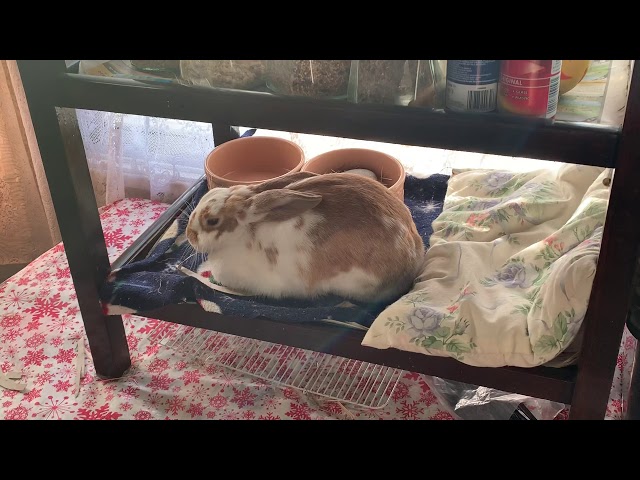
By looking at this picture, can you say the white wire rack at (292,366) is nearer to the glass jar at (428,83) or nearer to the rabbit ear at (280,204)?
the rabbit ear at (280,204)

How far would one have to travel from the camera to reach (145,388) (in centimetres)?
120

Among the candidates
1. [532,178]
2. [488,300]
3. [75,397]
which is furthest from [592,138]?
[75,397]

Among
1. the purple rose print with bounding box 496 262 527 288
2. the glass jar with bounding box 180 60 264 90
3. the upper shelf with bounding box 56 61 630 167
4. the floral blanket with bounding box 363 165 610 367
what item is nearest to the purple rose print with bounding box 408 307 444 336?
the floral blanket with bounding box 363 165 610 367

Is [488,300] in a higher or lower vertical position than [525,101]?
lower

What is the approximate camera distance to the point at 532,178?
1259 millimetres

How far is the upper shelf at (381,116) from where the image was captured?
0.77 m

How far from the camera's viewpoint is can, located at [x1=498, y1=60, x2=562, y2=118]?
0.76 metres

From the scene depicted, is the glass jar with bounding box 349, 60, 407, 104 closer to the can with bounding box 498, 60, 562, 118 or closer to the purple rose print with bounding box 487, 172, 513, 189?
the can with bounding box 498, 60, 562, 118

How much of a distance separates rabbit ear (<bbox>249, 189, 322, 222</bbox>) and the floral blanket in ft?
0.60
